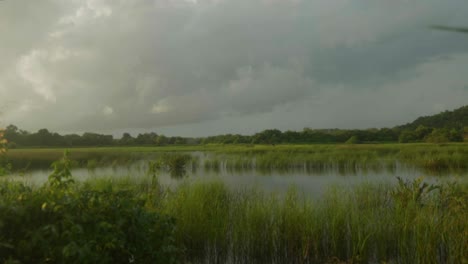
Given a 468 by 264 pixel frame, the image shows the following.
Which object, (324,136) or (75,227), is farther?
(324,136)

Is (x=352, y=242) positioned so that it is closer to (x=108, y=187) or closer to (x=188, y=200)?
(x=188, y=200)

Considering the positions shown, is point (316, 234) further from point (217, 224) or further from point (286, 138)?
point (286, 138)

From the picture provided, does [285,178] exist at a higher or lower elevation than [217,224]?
lower

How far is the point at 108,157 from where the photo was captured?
28.2 metres

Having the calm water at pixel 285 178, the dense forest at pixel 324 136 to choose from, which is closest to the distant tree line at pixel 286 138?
the dense forest at pixel 324 136

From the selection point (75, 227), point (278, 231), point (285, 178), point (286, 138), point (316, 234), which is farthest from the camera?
point (286, 138)

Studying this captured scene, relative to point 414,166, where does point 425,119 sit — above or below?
above

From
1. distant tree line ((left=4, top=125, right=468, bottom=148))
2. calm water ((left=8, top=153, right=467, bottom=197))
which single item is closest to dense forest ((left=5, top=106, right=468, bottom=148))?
distant tree line ((left=4, top=125, right=468, bottom=148))

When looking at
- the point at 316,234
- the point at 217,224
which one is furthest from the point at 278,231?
the point at 217,224

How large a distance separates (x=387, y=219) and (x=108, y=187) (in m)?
5.28

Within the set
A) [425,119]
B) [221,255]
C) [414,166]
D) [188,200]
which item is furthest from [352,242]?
[425,119]

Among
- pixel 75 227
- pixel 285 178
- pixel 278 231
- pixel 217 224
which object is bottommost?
pixel 285 178

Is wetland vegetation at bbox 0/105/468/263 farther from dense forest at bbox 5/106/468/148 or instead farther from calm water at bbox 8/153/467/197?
dense forest at bbox 5/106/468/148

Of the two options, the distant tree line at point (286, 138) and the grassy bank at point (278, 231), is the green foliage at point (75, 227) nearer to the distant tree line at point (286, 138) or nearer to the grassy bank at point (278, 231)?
the grassy bank at point (278, 231)
